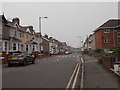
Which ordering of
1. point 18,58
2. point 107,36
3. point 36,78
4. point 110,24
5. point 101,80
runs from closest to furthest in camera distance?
1. point 101,80
2. point 36,78
3. point 18,58
4. point 110,24
5. point 107,36

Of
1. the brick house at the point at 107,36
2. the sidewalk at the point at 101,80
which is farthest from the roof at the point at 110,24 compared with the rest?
the sidewalk at the point at 101,80

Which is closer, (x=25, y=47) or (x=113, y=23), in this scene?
(x=25, y=47)

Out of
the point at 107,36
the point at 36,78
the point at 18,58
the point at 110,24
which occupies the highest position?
the point at 110,24

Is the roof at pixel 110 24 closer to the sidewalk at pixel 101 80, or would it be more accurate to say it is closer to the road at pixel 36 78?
the road at pixel 36 78

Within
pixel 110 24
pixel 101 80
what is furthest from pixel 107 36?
pixel 101 80

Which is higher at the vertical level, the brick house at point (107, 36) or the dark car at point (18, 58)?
the brick house at point (107, 36)

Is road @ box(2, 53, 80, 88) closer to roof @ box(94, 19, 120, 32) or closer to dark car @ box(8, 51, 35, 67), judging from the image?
Result: dark car @ box(8, 51, 35, 67)

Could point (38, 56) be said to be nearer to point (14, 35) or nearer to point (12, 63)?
point (14, 35)

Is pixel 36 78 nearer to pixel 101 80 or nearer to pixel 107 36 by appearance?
pixel 101 80

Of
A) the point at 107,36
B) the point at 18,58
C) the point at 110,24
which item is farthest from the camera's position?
the point at 107,36

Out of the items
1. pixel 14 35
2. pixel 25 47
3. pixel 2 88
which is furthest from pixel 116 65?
pixel 25 47

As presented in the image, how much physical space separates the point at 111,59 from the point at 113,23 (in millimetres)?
35868

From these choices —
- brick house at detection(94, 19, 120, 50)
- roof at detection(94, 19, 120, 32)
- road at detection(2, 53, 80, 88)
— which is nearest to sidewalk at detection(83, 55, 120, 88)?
road at detection(2, 53, 80, 88)

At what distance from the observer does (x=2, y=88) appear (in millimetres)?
6984
